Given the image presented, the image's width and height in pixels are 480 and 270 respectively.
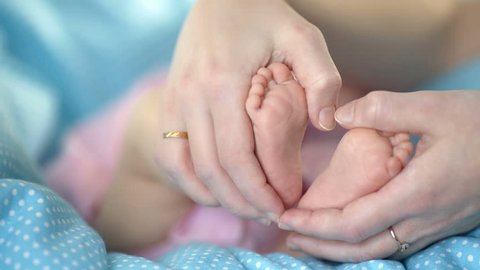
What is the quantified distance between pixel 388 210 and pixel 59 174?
1.49 ft

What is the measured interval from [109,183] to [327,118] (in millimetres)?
333

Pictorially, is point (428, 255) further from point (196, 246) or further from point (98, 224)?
point (98, 224)

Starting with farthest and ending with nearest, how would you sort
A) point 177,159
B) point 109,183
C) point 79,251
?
point 109,183 < point 177,159 < point 79,251

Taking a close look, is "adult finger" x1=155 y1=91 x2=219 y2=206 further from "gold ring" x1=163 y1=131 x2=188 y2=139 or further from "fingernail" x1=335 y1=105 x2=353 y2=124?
"fingernail" x1=335 y1=105 x2=353 y2=124

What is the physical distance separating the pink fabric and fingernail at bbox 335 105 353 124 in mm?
211

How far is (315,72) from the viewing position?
1.98 ft

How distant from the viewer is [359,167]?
592mm

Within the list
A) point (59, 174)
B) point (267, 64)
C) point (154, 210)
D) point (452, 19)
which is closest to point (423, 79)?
point (452, 19)

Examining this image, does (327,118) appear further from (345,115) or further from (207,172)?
(207,172)

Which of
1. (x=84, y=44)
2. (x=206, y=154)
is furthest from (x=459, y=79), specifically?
(x=84, y=44)

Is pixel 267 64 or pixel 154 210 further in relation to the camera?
pixel 154 210

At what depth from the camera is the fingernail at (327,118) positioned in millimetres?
610

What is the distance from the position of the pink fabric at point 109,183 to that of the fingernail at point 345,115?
21 cm

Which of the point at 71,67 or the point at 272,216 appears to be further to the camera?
the point at 71,67
